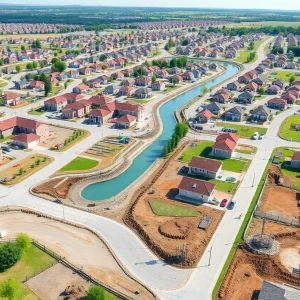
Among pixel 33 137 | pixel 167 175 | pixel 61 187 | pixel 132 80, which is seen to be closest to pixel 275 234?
pixel 167 175

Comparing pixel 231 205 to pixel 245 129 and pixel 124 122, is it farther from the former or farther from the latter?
pixel 124 122

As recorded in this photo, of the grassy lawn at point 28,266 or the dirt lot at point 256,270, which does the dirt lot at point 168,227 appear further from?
the grassy lawn at point 28,266

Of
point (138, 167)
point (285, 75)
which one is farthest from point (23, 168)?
point (285, 75)

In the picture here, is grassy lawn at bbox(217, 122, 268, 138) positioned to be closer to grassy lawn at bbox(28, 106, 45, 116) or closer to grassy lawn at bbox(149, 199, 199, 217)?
grassy lawn at bbox(149, 199, 199, 217)

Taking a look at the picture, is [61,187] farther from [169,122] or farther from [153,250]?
[169,122]

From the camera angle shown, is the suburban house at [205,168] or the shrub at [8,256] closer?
the shrub at [8,256]

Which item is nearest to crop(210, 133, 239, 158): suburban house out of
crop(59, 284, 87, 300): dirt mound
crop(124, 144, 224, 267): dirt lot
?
crop(124, 144, 224, 267): dirt lot

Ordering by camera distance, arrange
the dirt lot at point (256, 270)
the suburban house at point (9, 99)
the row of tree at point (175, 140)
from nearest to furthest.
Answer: the dirt lot at point (256, 270) → the row of tree at point (175, 140) → the suburban house at point (9, 99)

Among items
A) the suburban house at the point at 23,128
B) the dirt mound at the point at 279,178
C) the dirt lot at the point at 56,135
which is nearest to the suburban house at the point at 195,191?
the dirt mound at the point at 279,178

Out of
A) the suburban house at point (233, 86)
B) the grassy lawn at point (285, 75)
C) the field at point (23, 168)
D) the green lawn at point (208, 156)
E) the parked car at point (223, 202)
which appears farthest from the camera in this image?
the grassy lawn at point (285, 75)
